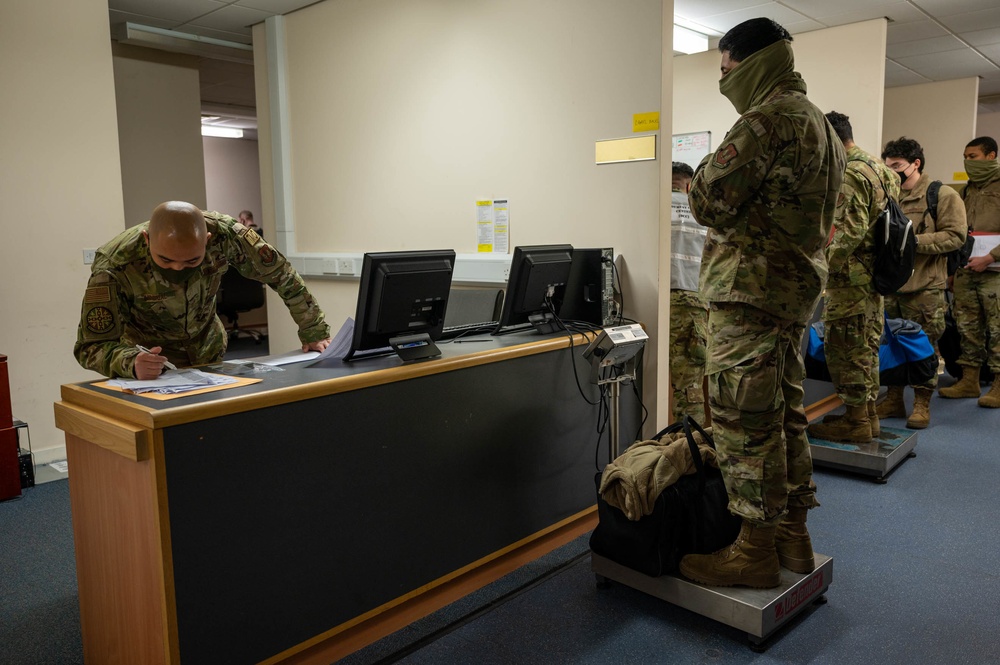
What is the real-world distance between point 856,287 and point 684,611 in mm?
1986

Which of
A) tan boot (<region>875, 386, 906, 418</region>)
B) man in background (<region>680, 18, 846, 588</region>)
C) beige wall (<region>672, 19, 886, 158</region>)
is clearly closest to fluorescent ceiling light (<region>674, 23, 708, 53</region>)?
beige wall (<region>672, 19, 886, 158</region>)

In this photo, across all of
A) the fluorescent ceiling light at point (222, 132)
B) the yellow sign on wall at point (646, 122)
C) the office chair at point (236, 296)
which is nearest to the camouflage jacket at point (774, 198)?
the yellow sign on wall at point (646, 122)

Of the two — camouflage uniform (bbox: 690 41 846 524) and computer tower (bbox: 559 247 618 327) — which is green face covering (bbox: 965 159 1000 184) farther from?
camouflage uniform (bbox: 690 41 846 524)

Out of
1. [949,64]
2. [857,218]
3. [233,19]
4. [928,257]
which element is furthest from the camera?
[949,64]

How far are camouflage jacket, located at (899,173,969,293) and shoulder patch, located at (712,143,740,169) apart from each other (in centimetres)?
295

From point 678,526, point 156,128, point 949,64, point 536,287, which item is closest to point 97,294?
point 536,287

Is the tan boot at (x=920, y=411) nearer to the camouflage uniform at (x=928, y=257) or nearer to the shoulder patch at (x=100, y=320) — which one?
the camouflage uniform at (x=928, y=257)

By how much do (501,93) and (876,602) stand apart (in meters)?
2.66

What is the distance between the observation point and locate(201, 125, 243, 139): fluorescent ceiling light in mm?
10594

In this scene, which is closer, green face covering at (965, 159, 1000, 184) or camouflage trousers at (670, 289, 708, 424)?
camouflage trousers at (670, 289, 708, 424)

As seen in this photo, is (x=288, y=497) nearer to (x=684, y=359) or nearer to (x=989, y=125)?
(x=684, y=359)

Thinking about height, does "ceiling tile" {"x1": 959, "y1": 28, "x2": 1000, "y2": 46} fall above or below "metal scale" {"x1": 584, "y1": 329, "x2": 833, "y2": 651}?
above

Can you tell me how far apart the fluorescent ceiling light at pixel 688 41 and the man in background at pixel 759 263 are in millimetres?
3264

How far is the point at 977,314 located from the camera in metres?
5.02
